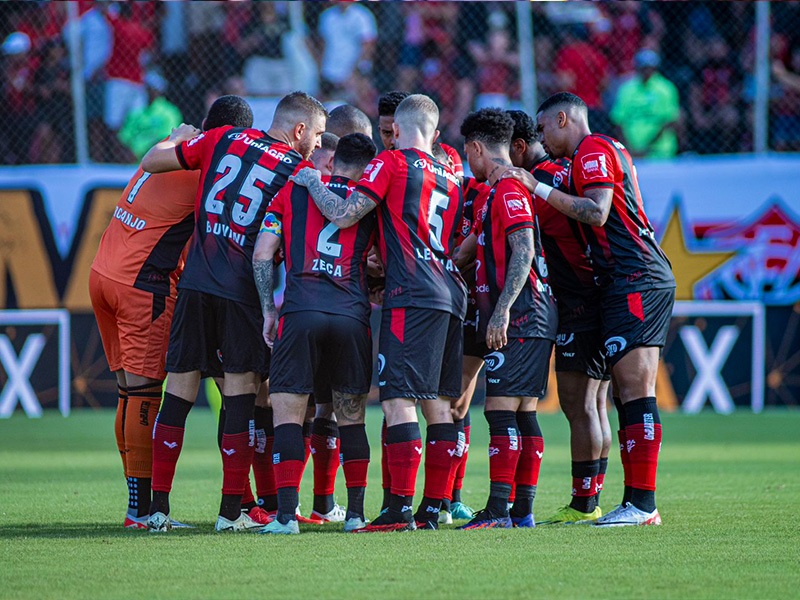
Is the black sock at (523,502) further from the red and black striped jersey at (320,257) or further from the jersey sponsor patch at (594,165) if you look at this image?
the jersey sponsor patch at (594,165)

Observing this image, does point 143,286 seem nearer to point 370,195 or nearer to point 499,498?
point 370,195

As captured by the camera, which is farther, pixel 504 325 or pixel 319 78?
pixel 319 78

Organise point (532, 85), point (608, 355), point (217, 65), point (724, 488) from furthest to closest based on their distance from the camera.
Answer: point (217, 65) < point (532, 85) < point (724, 488) < point (608, 355)

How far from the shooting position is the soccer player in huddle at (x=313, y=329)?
5688mm

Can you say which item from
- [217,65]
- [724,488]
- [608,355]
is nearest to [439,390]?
[608,355]

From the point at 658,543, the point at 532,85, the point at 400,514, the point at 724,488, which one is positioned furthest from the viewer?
the point at 532,85

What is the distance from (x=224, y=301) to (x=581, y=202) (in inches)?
81.6

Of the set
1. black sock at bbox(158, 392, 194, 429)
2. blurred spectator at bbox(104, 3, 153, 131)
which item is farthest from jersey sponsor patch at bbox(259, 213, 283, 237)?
blurred spectator at bbox(104, 3, 153, 131)

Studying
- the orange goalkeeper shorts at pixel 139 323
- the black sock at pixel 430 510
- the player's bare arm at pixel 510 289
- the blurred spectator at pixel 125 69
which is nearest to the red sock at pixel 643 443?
the player's bare arm at pixel 510 289

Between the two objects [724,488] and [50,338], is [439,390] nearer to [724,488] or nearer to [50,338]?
[724,488]

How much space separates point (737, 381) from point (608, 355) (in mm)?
8145

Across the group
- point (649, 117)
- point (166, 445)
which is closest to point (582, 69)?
point (649, 117)

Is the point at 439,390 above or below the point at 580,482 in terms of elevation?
above

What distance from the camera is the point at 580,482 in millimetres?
6355
